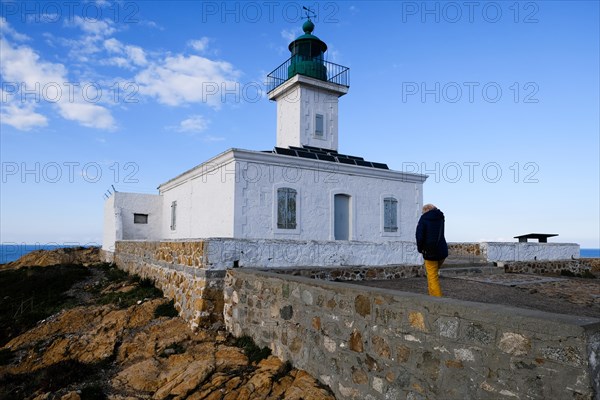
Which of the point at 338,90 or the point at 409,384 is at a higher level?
the point at 338,90

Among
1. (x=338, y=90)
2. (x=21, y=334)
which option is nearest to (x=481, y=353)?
(x=21, y=334)

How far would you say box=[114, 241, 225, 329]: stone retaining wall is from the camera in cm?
746

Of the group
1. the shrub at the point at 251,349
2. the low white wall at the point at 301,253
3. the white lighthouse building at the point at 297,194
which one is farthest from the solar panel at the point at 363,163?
the shrub at the point at 251,349

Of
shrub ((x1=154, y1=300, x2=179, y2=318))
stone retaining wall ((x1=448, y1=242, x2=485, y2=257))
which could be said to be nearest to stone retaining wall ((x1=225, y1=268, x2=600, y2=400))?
shrub ((x1=154, y1=300, x2=179, y2=318))

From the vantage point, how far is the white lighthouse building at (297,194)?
1248 cm

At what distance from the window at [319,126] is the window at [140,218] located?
8674 millimetres

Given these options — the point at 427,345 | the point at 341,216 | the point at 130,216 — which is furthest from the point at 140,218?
the point at 427,345

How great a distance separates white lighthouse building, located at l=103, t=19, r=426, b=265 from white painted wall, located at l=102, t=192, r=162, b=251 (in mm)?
43

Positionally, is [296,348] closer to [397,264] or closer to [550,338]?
[550,338]

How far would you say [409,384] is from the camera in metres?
3.52

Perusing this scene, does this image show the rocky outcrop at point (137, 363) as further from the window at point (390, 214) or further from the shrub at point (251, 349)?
the window at point (390, 214)

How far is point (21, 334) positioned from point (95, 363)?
3.42 m

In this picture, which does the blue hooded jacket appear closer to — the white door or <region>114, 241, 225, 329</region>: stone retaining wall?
<region>114, 241, 225, 329</region>: stone retaining wall

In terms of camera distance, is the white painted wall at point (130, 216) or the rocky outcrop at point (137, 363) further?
the white painted wall at point (130, 216)
